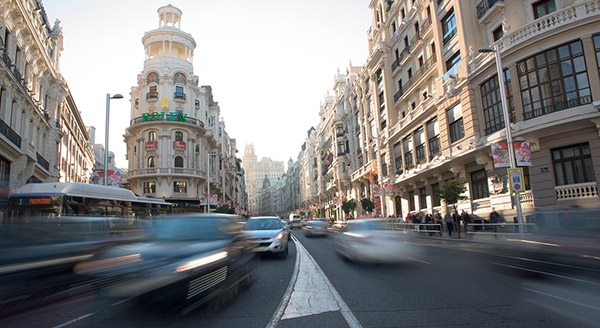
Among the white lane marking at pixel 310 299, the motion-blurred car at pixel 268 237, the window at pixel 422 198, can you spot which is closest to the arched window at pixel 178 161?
the window at pixel 422 198

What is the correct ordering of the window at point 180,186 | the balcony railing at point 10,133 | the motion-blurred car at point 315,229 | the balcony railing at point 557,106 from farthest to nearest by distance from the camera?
the window at point 180,186, the motion-blurred car at point 315,229, the balcony railing at point 10,133, the balcony railing at point 557,106

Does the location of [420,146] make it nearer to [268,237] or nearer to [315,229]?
[315,229]

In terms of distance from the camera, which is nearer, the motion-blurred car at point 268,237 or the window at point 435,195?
the motion-blurred car at point 268,237

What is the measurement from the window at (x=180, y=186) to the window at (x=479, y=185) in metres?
37.4

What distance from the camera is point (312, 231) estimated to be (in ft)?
85.4

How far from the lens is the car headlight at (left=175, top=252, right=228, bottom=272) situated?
201 inches

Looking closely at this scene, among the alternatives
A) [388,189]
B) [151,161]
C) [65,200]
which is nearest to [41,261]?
[65,200]

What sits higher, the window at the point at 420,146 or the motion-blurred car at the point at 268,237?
the window at the point at 420,146

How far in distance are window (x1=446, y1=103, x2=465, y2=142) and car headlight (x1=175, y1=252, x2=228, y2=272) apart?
2240cm

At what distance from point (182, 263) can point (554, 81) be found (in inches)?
786

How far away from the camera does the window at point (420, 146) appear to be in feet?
99.6

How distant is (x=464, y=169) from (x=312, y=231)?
450 inches

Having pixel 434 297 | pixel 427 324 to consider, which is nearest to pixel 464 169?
pixel 434 297

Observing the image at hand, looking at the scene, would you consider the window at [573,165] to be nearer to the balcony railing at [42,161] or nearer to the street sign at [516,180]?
the street sign at [516,180]
